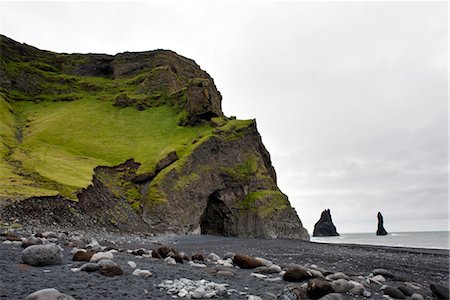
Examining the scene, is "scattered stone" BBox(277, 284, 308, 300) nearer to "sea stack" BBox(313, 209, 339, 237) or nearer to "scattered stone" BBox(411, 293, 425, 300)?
"scattered stone" BBox(411, 293, 425, 300)

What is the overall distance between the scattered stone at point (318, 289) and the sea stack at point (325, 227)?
166 m

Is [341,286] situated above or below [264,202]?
below

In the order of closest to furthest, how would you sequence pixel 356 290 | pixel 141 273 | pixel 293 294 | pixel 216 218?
pixel 293 294, pixel 141 273, pixel 356 290, pixel 216 218

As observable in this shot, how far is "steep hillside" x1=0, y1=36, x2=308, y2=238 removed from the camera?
104 feet

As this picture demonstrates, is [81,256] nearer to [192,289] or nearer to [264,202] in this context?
[192,289]

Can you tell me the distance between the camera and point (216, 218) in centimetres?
5762

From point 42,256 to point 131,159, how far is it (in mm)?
44841

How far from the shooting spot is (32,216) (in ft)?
76.8

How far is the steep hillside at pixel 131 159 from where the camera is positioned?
31.6 m

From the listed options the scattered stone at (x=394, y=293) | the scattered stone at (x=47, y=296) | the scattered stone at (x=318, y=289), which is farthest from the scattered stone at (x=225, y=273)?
the scattered stone at (x=47, y=296)

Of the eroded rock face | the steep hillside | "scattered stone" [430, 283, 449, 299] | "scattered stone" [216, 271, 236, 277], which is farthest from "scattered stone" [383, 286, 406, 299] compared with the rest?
the eroded rock face

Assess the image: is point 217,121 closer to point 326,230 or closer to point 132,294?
point 132,294

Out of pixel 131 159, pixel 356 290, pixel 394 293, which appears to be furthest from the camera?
pixel 131 159

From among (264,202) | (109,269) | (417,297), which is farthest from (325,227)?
(109,269)
